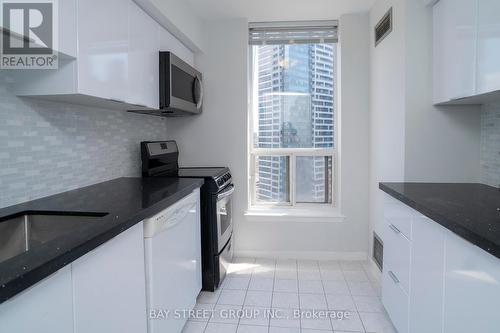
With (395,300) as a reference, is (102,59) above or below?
above

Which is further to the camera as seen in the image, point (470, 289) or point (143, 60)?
point (143, 60)

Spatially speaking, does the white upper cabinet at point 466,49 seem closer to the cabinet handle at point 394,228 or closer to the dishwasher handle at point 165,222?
the cabinet handle at point 394,228

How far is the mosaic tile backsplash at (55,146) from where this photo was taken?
1315mm

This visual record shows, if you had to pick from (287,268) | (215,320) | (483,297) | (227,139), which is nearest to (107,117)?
(227,139)

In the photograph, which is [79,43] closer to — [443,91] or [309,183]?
[443,91]

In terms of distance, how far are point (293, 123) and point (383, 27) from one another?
1.18 metres

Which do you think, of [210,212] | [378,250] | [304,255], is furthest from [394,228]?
[304,255]

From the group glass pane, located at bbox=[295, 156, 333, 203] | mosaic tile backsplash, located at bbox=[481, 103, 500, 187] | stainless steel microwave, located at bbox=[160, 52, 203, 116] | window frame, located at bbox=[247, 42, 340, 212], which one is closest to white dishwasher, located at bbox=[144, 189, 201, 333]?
stainless steel microwave, located at bbox=[160, 52, 203, 116]

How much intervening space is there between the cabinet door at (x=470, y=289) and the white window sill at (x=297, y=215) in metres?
1.74

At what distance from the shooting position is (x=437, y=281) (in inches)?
50.3

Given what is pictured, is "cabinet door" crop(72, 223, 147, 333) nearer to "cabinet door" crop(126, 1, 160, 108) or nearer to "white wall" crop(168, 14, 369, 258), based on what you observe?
"cabinet door" crop(126, 1, 160, 108)

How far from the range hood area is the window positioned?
1.10 meters

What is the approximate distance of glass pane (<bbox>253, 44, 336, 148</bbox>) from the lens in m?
3.09

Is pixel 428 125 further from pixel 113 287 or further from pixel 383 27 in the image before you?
pixel 113 287
